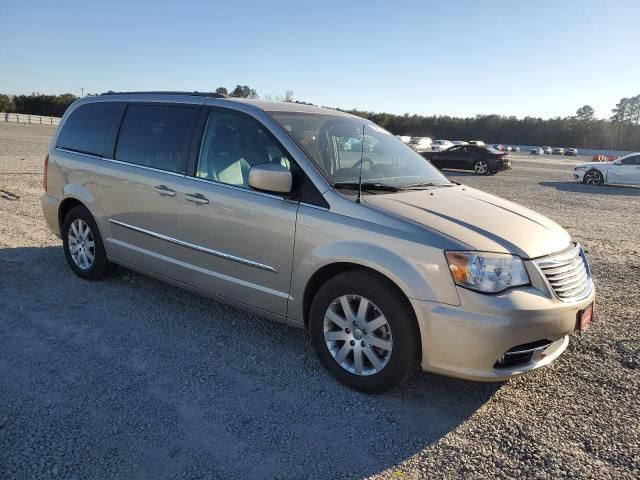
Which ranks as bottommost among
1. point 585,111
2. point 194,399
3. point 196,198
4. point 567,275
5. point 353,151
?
point 194,399

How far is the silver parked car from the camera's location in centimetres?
306

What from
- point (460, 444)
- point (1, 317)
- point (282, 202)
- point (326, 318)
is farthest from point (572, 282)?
point (1, 317)

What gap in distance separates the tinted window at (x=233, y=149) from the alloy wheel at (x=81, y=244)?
181 centimetres

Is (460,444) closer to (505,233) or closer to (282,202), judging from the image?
(505,233)

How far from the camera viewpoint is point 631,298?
5.56 meters

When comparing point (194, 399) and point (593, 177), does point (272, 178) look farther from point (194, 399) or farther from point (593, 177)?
point (593, 177)

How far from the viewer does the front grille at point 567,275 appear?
10.5ft

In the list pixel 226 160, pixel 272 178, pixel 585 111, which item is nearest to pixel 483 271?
pixel 272 178

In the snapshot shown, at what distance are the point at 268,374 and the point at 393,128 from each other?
9568 cm

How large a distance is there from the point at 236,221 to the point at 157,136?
1384mm

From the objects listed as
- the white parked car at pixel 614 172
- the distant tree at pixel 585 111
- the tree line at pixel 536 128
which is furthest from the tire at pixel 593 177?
the distant tree at pixel 585 111

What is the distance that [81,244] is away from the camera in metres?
5.39

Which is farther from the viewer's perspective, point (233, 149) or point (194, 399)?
point (233, 149)

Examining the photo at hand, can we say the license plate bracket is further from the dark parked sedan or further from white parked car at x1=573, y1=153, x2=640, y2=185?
the dark parked sedan
